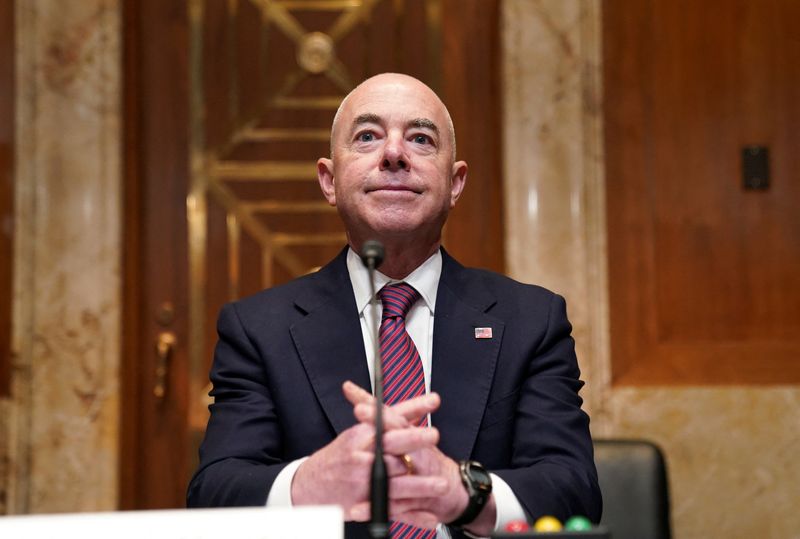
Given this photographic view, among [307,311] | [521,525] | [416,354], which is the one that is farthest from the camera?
[307,311]

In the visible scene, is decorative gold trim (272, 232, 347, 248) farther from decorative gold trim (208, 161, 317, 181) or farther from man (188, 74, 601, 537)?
man (188, 74, 601, 537)

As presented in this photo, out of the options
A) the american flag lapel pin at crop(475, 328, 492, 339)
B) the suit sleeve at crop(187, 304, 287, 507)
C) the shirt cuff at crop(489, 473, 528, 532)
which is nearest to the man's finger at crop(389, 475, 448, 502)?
the shirt cuff at crop(489, 473, 528, 532)

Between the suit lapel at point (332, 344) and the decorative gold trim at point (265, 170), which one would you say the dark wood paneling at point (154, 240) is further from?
the suit lapel at point (332, 344)

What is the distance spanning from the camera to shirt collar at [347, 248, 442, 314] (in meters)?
1.80

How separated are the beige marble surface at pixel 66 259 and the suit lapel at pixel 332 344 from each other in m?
1.42

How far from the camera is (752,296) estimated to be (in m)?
2.98

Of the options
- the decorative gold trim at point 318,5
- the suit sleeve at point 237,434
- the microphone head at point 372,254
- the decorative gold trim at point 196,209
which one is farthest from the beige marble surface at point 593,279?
the microphone head at point 372,254

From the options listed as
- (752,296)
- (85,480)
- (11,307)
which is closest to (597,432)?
(752,296)

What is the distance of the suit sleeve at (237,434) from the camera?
4.76ft

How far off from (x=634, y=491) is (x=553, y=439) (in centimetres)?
67

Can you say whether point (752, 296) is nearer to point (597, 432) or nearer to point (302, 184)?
point (597, 432)

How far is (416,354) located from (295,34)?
1.84 metres

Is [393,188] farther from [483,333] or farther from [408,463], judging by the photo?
[408,463]

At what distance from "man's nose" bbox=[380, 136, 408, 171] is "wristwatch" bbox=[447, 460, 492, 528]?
61 cm
